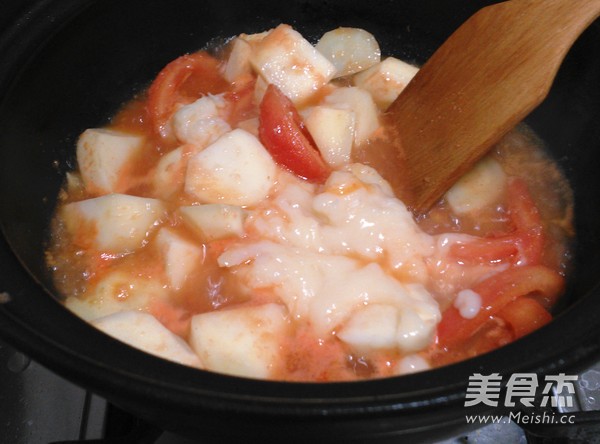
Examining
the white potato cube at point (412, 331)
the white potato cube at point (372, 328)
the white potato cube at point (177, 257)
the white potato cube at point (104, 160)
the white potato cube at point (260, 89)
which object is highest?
the white potato cube at point (104, 160)

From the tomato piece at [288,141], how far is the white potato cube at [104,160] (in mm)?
470

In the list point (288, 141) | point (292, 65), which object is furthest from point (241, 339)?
point (292, 65)

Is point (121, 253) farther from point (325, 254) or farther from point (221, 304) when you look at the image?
point (325, 254)

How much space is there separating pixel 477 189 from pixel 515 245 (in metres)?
0.25

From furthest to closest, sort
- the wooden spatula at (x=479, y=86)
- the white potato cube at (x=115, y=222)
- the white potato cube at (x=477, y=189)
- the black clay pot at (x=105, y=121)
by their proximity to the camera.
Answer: the white potato cube at (x=477, y=189), the white potato cube at (x=115, y=222), the wooden spatula at (x=479, y=86), the black clay pot at (x=105, y=121)

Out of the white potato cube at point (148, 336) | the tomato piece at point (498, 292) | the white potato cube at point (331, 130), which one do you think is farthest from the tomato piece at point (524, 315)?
the white potato cube at point (148, 336)

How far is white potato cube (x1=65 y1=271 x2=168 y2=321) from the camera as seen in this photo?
1.61 metres

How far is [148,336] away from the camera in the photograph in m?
1.40

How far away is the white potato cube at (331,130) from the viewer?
1922mm

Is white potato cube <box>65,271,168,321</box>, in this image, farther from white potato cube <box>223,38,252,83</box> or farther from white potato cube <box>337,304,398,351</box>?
white potato cube <box>223,38,252,83</box>

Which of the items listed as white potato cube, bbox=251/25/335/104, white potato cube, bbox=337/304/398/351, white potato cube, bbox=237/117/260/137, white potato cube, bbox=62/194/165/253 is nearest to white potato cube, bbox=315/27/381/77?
white potato cube, bbox=251/25/335/104

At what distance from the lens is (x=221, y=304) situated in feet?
5.41

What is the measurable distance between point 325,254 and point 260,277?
0.19 m

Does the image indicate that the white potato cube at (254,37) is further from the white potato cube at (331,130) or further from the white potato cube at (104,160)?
the white potato cube at (104,160)
